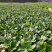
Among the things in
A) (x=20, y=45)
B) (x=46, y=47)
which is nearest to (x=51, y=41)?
(x=46, y=47)

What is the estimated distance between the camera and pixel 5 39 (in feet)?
6.06

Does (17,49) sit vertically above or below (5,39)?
below

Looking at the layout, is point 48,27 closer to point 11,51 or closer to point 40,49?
point 40,49

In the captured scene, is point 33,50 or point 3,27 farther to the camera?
point 3,27

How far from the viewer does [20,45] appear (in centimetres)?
169

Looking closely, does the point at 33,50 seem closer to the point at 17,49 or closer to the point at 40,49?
the point at 40,49

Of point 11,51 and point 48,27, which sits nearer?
point 11,51

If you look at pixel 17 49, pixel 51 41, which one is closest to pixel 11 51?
pixel 17 49

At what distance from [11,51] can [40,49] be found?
55 centimetres

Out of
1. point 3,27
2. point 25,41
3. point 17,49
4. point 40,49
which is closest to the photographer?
point 40,49

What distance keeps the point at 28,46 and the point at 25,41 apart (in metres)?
0.15

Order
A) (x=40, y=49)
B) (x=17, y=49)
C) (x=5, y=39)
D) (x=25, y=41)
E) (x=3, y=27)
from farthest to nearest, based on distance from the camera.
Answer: (x=3, y=27) < (x=5, y=39) < (x=25, y=41) < (x=17, y=49) < (x=40, y=49)

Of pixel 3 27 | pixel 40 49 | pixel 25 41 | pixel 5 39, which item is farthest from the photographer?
pixel 3 27

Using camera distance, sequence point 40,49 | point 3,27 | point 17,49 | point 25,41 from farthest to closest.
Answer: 1. point 3,27
2. point 25,41
3. point 17,49
4. point 40,49
